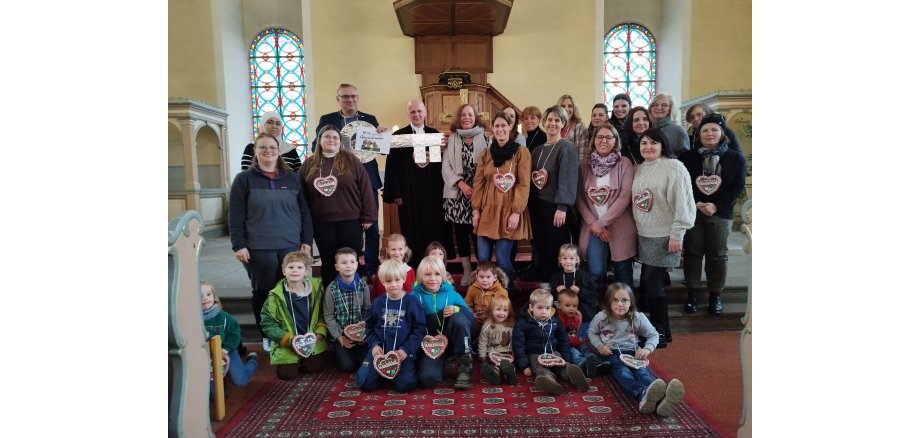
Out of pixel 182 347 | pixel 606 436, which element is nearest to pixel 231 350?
pixel 182 347

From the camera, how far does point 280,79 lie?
39.3ft

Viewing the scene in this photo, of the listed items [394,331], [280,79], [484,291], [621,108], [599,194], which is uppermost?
[280,79]

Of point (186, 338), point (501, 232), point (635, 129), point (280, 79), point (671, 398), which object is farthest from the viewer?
point (280, 79)

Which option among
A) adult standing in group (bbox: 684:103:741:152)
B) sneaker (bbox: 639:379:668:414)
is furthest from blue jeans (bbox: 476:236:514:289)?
adult standing in group (bbox: 684:103:741:152)

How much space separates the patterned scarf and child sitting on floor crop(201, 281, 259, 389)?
2.51 m

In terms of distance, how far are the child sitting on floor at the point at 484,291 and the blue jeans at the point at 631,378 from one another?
0.78 meters

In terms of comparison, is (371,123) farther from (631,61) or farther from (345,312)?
(631,61)

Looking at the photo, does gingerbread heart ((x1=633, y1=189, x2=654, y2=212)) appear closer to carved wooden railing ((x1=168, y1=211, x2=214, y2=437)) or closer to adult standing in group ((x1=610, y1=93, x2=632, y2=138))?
adult standing in group ((x1=610, y1=93, x2=632, y2=138))

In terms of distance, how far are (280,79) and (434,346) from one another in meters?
10.6

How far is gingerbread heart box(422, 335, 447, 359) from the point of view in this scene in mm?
3010

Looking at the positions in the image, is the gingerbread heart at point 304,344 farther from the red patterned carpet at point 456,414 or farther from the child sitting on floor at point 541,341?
the child sitting on floor at point 541,341

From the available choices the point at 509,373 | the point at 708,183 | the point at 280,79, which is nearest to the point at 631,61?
the point at 280,79

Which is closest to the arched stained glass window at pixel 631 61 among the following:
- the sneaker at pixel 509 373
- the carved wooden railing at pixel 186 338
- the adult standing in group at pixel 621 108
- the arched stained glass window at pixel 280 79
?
the arched stained glass window at pixel 280 79

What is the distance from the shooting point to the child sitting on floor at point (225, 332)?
286 centimetres
